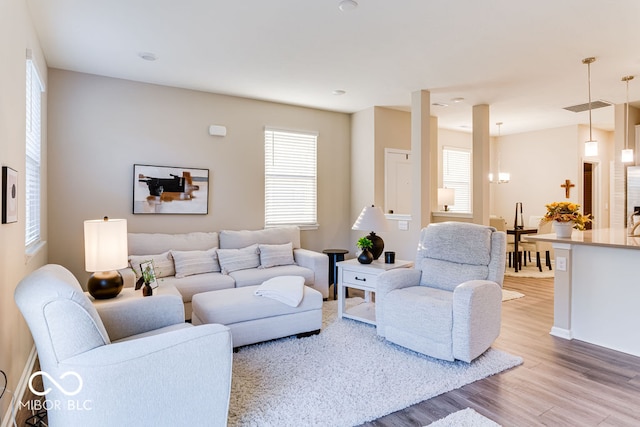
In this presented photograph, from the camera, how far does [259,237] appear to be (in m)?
4.89

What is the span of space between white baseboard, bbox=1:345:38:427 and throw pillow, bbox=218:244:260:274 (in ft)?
6.13

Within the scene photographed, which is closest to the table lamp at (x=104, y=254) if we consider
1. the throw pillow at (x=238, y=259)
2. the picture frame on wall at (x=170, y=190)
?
the throw pillow at (x=238, y=259)

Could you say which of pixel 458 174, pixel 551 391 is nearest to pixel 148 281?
pixel 551 391

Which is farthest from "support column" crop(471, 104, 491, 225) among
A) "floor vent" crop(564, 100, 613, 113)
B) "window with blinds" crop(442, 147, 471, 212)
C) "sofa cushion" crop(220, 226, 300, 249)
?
"sofa cushion" crop(220, 226, 300, 249)

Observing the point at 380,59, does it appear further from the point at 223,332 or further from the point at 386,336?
the point at 223,332

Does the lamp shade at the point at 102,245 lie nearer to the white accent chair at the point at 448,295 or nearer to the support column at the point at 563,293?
the white accent chair at the point at 448,295

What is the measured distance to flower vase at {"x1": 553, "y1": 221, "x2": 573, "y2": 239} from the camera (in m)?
3.57

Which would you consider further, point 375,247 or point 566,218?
point 375,247

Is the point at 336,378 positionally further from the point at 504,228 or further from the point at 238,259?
the point at 504,228

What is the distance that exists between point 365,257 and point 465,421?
1.96m

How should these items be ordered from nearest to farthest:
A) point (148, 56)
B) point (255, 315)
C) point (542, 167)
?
point (255, 315), point (148, 56), point (542, 167)

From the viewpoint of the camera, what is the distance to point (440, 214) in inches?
225

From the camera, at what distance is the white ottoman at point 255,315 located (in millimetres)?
3084

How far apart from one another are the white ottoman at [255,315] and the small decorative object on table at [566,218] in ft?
7.88
